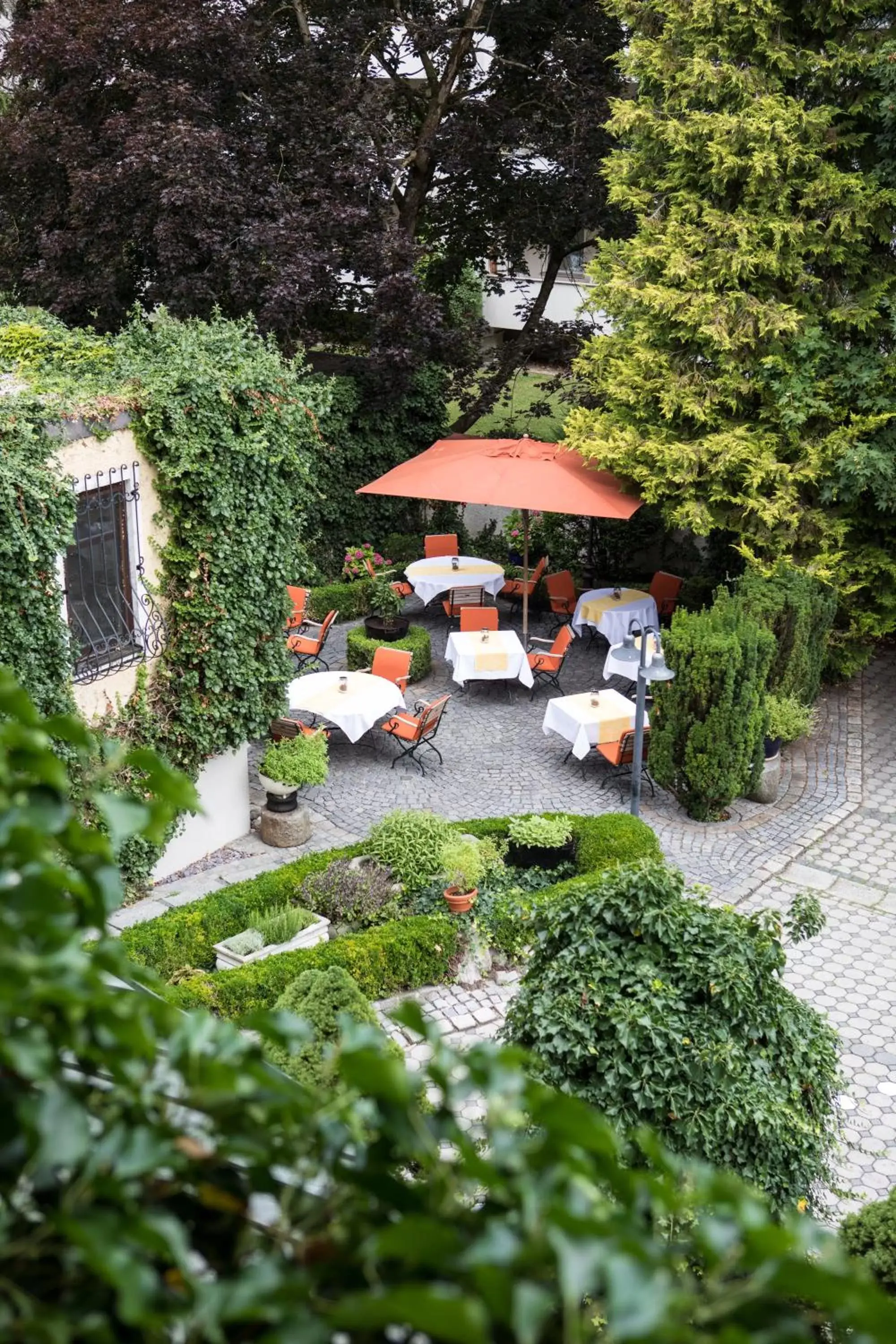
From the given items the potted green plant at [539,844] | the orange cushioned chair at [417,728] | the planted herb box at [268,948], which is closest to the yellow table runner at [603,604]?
the orange cushioned chair at [417,728]

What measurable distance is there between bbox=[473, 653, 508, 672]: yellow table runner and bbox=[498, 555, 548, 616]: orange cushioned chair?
286 cm

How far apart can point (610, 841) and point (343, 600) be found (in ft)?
26.9

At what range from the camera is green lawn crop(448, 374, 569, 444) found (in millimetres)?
22922

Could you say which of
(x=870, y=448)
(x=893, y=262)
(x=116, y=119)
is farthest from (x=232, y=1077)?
(x=116, y=119)

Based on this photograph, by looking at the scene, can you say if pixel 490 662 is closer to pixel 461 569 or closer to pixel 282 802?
pixel 461 569

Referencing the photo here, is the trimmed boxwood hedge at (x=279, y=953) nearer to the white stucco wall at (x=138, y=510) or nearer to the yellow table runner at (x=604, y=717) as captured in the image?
the white stucco wall at (x=138, y=510)

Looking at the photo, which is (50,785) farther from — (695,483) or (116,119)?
(116,119)

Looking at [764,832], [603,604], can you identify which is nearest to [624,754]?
[764,832]

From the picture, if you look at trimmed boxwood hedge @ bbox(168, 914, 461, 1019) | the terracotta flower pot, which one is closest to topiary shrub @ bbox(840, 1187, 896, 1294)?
trimmed boxwood hedge @ bbox(168, 914, 461, 1019)

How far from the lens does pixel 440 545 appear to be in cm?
2045

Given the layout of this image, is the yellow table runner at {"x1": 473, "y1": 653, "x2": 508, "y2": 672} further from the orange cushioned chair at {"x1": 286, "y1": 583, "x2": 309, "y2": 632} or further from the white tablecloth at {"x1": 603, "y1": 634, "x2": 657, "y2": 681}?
the orange cushioned chair at {"x1": 286, "y1": 583, "x2": 309, "y2": 632}

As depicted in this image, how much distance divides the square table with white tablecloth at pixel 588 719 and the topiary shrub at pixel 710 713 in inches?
21.3

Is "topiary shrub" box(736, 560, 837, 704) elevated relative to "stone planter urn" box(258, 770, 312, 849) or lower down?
elevated

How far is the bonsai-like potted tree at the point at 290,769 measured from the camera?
12758 millimetres
